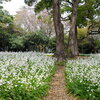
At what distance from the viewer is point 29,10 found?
39.4m

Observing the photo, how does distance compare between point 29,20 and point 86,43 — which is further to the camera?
point 29,20

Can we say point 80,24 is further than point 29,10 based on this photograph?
No

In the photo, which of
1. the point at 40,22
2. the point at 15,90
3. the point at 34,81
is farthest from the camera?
the point at 40,22

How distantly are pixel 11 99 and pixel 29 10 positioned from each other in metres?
36.8

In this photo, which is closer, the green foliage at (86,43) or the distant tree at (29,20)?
the green foliage at (86,43)

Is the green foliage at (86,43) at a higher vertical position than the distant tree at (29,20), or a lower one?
lower

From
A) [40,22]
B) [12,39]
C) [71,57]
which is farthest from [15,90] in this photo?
[40,22]

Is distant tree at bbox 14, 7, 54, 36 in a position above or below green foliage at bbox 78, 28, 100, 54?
above

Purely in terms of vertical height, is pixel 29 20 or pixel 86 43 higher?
pixel 29 20

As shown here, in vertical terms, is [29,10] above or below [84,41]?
above

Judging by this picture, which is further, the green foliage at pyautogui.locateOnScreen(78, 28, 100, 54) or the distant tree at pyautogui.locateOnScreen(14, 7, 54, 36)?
the distant tree at pyautogui.locateOnScreen(14, 7, 54, 36)

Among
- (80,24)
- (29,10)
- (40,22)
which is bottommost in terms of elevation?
(80,24)

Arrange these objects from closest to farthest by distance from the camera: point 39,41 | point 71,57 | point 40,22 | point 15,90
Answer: point 15,90
point 71,57
point 39,41
point 40,22

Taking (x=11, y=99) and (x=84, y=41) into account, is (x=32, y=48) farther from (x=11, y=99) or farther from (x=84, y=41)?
(x=11, y=99)
